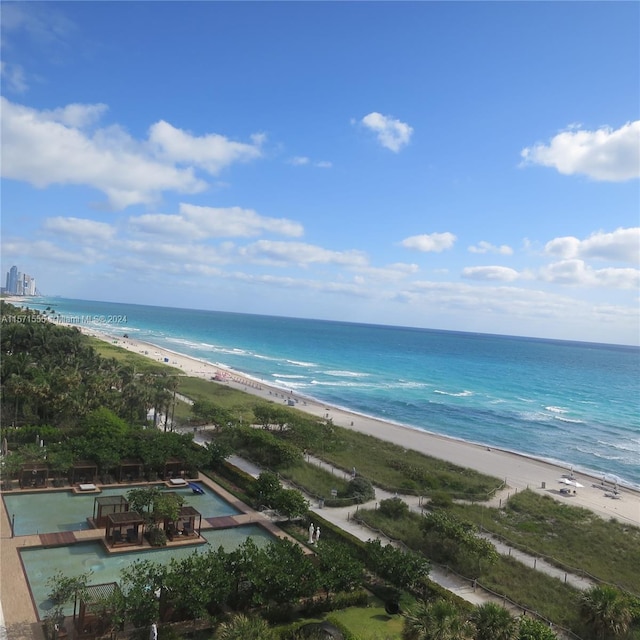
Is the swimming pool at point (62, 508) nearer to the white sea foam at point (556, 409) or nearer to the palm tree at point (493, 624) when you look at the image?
the palm tree at point (493, 624)

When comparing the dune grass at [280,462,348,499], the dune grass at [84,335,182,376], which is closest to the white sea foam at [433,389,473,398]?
the dune grass at [84,335,182,376]

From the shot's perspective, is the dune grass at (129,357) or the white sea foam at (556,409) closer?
the dune grass at (129,357)

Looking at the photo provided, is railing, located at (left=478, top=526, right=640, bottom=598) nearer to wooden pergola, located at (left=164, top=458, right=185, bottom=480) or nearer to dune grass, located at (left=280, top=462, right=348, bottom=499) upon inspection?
dune grass, located at (left=280, top=462, right=348, bottom=499)

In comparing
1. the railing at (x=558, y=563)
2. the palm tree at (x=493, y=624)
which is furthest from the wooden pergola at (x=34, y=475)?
the railing at (x=558, y=563)

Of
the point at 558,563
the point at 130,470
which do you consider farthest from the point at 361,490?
the point at 130,470

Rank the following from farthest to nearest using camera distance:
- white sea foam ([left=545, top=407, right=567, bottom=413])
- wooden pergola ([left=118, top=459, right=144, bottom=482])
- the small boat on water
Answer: white sea foam ([left=545, top=407, right=567, bottom=413])
wooden pergola ([left=118, top=459, right=144, bottom=482])
the small boat on water

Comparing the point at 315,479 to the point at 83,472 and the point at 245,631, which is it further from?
the point at 245,631
